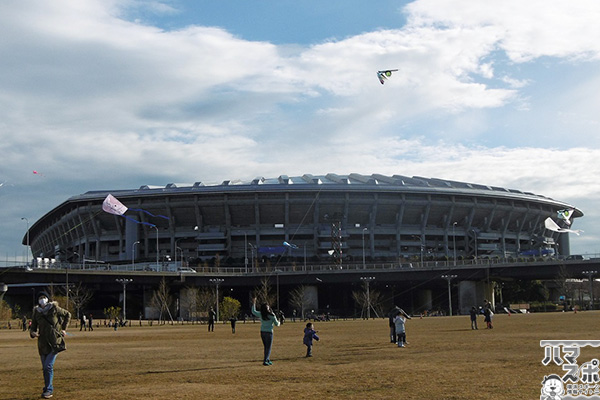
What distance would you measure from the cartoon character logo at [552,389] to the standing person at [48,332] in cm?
932

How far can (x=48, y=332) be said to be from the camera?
585 inches

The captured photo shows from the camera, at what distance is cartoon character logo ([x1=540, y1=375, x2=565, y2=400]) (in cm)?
1272

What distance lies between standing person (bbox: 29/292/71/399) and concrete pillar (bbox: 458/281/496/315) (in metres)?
98.2

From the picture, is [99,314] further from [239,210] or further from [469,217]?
[469,217]

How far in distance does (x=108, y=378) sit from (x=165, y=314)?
315 feet

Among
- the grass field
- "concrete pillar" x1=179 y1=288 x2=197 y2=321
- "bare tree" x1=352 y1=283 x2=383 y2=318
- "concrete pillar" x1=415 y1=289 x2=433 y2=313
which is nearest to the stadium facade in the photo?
"concrete pillar" x1=415 y1=289 x2=433 y2=313

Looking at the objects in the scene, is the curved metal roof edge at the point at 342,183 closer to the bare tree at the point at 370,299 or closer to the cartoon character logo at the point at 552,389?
the bare tree at the point at 370,299

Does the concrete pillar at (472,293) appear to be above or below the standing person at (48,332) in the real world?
below

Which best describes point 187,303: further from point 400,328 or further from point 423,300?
point 400,328

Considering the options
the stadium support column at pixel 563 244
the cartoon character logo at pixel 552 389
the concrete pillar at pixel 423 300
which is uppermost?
the stadium support column at pixel 563 244

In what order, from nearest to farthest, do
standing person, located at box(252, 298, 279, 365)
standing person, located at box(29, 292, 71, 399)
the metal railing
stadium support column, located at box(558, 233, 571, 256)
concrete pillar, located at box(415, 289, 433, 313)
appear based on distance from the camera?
standing person, located at box(29, 292, 71, 399) < standing person, located at box(252, 298, 279, 365) < the metal railing < concrete pillar, located at box(415, 289, 433, 313) < stadium support column, located at box(558, 233, 571, 256)

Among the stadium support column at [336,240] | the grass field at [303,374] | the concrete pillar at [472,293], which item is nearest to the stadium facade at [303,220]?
the stadium support column at [336,240]

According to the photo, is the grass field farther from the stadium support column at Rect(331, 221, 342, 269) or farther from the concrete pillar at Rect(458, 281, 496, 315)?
the stadium support column at Rect(331, 221, 342, 269)

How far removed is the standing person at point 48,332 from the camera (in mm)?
14688
